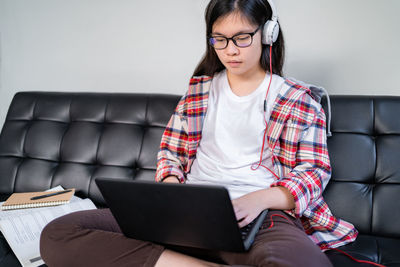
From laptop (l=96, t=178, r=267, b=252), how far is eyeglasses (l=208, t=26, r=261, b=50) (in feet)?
1.80

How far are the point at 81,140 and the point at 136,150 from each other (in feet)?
0.90

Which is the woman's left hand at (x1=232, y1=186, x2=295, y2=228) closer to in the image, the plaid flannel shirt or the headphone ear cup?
the plaid flannel shirt

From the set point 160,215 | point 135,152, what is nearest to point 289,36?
point 135,152

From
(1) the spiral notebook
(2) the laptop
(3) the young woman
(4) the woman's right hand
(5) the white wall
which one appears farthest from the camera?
(5) the white wall

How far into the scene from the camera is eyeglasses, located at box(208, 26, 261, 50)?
100 centimetres

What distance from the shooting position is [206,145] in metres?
1.15

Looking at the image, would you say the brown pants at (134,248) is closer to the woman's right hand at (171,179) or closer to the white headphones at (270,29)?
the woman's right hand at (171,179)

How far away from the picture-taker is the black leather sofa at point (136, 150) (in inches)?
44.1

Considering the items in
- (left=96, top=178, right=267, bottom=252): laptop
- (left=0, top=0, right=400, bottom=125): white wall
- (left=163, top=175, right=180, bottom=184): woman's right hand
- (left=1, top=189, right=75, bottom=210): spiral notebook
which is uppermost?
(left=0, top=0, right=400, bottom=125): white wall

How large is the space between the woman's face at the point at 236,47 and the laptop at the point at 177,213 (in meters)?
0.53

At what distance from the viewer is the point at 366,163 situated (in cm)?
117

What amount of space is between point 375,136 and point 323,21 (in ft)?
1.76

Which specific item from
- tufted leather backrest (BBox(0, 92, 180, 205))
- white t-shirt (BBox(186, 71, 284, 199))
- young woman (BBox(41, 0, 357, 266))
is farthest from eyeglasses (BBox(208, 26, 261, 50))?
tufted leather backrest (BBox(0, 92, 180, 205))

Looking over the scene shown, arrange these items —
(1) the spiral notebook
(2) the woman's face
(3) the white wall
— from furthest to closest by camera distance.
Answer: (3) the white wall → (1) the spiral notebook → (2) the woman's face
